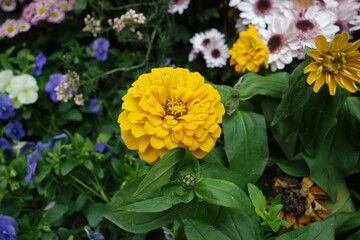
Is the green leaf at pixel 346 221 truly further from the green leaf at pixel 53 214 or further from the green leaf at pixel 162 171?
the green leaf at pixel 53 214

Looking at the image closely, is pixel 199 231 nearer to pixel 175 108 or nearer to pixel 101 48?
pixel 175 108

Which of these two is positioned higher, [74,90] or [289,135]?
[289,135]

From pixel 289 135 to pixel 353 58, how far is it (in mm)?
355

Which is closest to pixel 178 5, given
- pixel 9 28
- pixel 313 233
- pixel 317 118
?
pixel 9 28

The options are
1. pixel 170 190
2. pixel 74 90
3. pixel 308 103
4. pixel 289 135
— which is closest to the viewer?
pixel 170 190

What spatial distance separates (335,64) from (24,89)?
1.17m

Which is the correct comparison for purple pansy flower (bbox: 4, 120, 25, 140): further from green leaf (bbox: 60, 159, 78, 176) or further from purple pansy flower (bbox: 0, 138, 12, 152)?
green leaf (bbox: 60, 159, 78, 176)

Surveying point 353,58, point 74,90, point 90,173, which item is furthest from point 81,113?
point 353,58

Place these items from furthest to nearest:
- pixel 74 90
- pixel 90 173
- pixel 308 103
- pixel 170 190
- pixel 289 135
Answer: pixel 74 90, pixel 90 173, pixel 289 135, pixel 308 103, pixel 170 190

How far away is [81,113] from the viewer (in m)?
1.59

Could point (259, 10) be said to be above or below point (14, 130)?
above

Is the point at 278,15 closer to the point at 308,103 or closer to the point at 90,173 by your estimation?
the point at 308,103

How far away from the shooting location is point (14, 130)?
1.54 metres

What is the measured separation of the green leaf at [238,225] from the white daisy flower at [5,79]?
3.55ft
